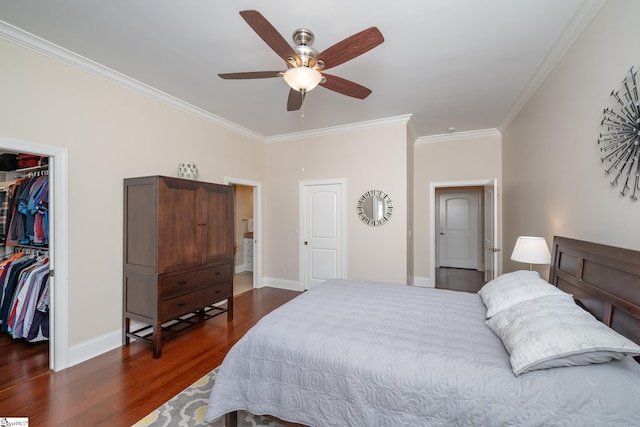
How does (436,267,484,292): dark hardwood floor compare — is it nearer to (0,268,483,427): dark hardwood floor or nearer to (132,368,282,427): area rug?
(0,268,483,427): dark hardwood floor

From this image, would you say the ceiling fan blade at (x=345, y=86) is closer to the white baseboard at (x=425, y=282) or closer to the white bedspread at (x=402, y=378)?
the white bedspread at (x=402, y=378)

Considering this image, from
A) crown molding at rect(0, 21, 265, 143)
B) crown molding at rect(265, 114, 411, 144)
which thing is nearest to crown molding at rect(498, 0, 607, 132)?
crown molding at rect(265, 114, 411, 144)

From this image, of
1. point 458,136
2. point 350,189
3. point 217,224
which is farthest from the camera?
point 458,136

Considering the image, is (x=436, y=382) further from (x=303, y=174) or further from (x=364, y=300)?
(x=303, y=174)

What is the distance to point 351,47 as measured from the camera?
1.66 meters

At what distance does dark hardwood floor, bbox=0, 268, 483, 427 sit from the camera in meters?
1.85

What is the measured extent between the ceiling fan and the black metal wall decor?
56.9 inches

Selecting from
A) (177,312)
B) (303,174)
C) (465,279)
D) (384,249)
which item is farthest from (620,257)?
(465,279)

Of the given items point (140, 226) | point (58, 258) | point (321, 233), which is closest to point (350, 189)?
point (321, 233)

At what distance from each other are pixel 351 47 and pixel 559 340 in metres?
1.90

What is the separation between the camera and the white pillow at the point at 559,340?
1.11 m

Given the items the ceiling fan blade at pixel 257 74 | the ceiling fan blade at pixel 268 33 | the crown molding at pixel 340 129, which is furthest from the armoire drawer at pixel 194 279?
the crown molding at pixel 340 129

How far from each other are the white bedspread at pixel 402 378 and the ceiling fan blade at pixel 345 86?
5.78 ft

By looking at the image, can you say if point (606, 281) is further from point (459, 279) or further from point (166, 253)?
point (459, 279)
